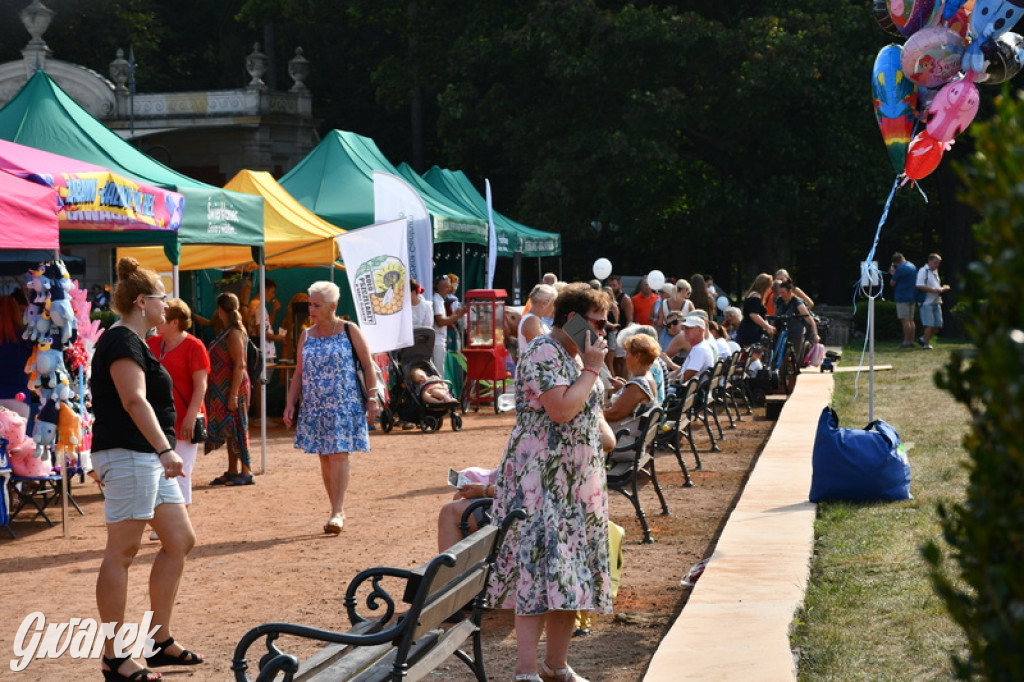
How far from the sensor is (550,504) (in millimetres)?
5105

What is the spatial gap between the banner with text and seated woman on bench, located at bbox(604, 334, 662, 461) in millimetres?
5793

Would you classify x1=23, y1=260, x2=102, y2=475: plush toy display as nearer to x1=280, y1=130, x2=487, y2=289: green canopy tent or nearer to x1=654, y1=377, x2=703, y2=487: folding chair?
x1=654, y1=377, x2=703, y2=487: folding chair

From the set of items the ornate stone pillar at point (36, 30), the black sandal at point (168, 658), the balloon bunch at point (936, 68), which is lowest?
the black sandal at point (168, 658)

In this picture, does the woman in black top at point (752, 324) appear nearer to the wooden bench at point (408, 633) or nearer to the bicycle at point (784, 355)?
the bicycle at point (784, 355)

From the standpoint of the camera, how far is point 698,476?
1148 cm

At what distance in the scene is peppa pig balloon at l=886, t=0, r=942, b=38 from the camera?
929 centimetres

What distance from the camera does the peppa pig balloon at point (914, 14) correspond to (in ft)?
30.5

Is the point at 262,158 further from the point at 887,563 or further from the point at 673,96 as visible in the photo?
the point at 887,563

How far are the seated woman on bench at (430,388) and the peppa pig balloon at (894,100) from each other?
722 centimetres

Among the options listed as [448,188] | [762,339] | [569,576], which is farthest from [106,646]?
[448,188]

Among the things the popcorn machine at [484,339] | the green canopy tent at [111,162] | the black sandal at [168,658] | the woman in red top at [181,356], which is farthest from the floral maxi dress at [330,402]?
the popcorn machine at [484,339]

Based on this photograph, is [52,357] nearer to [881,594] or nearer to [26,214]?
[26,214]

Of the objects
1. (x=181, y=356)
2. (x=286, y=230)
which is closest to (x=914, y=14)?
(x=181, y=356)

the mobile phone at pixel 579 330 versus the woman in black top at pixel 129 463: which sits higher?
the mobile phone at pixel 579 330
